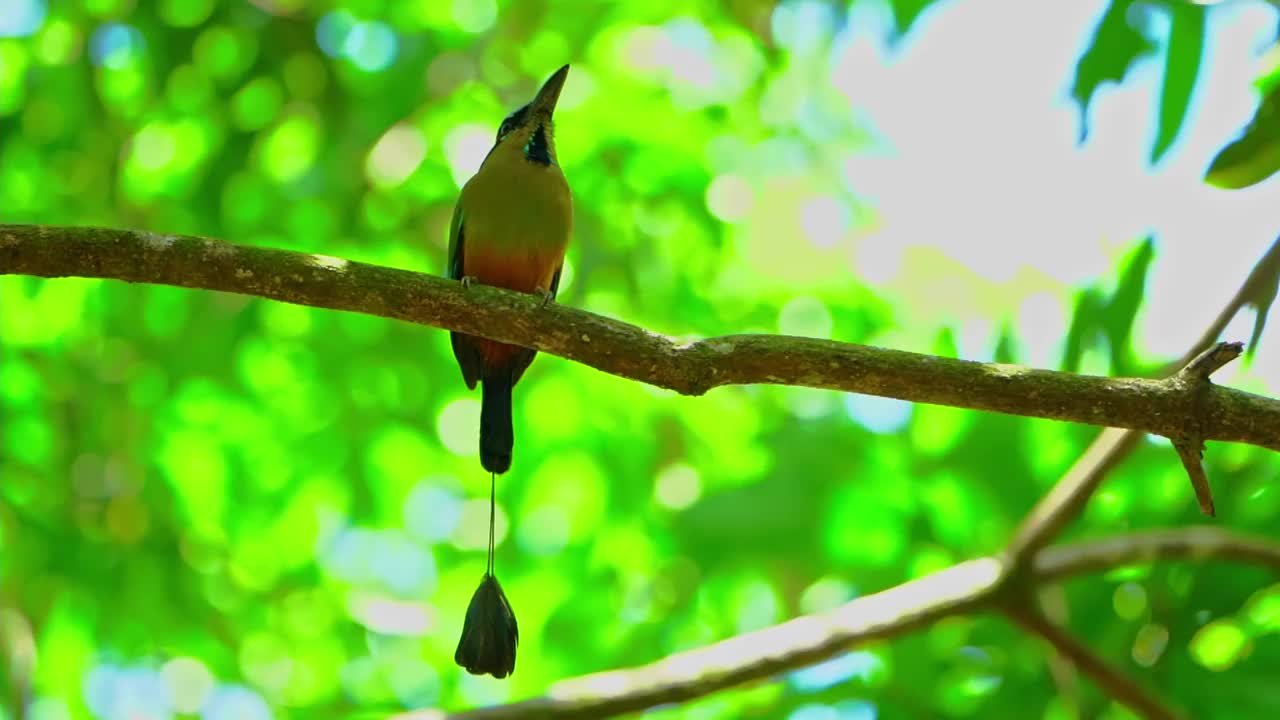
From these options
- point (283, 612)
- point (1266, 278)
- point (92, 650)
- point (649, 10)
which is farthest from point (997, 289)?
point (92, 650)

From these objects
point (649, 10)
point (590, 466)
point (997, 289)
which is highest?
point (649, 10)

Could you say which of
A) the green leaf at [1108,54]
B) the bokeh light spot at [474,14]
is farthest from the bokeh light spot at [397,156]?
the green leaf at [1108,54]

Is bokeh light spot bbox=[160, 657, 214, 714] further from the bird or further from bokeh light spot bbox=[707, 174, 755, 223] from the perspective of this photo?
bokeh light spot bbox=[707, 174, 755, 223]

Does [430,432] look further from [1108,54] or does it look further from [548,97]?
[1108,54]

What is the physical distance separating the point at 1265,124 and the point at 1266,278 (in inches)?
19.3

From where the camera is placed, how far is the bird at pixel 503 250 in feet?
12.9

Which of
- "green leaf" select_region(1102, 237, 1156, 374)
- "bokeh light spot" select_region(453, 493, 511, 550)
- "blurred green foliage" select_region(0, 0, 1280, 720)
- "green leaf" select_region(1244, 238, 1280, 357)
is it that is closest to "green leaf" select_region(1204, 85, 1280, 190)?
"green leaf" select_region(1244, 238, 1280, 357)

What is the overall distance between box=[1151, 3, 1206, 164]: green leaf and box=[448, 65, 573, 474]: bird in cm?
183

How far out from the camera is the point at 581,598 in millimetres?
4957

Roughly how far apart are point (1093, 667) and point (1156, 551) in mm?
396

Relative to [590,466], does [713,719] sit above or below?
below

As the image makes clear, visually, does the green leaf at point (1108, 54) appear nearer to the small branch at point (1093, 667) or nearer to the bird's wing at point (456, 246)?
the small branch at point (1093, 667)

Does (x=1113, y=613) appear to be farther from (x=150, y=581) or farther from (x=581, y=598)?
(x=150, y=581)

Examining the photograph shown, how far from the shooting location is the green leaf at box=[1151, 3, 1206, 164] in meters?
3.13
